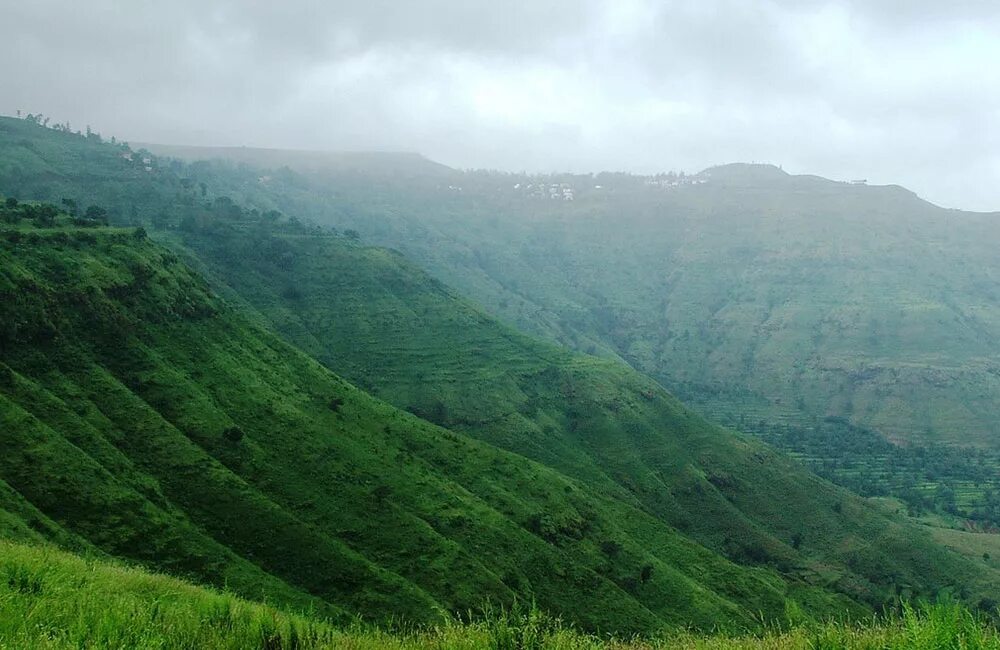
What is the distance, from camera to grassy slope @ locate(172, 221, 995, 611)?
147250 mm

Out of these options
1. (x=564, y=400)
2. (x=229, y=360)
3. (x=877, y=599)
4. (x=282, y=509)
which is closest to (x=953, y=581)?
(x=877, y=599)

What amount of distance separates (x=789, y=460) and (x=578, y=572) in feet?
343

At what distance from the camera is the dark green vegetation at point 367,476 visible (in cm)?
8156

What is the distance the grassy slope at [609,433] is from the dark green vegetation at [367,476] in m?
0.65

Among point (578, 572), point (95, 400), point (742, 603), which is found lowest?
point (742, 603)

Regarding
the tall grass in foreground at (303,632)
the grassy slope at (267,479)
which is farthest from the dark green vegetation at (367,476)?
the tall grass in foreground at (303,632)

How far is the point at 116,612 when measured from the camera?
17.4 meters

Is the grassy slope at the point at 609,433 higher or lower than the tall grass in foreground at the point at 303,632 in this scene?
lower

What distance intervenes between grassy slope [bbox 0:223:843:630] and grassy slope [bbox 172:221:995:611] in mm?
18032

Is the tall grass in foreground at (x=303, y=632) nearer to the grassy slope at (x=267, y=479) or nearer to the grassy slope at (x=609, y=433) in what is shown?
the grassy slope at (x=267, y=479)

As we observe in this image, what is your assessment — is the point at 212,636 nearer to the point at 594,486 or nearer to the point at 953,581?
the point at 594,486

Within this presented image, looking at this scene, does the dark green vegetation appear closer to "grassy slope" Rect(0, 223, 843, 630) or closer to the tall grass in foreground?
"grassy slope" Rect(0, 223, 843, 630)

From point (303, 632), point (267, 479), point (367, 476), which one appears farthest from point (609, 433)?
point (303, 632)

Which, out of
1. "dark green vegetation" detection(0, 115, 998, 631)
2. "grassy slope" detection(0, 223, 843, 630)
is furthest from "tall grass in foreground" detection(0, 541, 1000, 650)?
"grassy slope" detection(0, 223, 843, 630)
